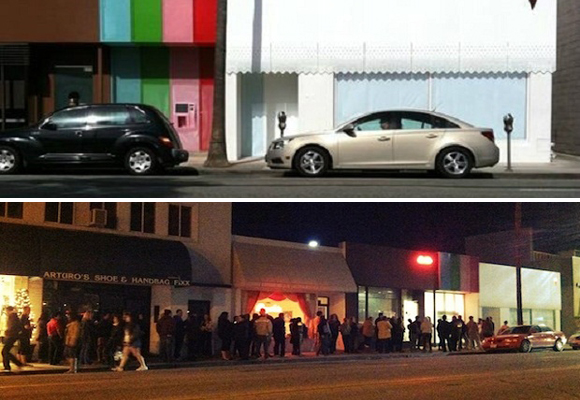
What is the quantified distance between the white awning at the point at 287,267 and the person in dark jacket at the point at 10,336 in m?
1.43

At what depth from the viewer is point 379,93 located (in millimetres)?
17734

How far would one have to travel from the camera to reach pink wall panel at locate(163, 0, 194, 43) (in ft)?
58.8

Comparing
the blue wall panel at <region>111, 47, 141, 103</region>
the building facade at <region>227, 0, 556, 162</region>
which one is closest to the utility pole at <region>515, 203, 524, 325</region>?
the building facade at <region>227, 0, 556, 162</region>

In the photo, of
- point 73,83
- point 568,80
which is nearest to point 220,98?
point 73,83

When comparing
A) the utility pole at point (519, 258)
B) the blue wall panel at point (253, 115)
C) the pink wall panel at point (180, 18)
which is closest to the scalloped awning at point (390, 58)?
the blue wall panel at point (253, 115)

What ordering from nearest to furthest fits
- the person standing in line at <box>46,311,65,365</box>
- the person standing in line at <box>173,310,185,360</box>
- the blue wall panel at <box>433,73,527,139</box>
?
1. the person standing in line at <box>46,311,65,365</box>
2. the person standing in line at <box>173,310,185,360</box>
3. the blue wall panel at <box>433,73,527,139</box>

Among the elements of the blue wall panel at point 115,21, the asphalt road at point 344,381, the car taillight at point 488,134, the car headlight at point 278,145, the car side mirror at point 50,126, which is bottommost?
the asphalt road at point 344,381

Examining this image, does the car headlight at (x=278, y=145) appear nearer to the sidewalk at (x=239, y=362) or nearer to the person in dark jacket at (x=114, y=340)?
the sidewalk at (x=239, y=362)

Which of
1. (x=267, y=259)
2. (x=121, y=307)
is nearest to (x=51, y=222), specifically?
(x=121, y=307)

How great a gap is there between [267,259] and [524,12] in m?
12.8

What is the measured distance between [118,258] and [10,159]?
8585 millimetres

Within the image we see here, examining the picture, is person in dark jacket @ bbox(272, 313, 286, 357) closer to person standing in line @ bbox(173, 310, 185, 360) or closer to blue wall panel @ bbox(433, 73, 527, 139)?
person standing in line @ bbox(173, 310, 185, 360)

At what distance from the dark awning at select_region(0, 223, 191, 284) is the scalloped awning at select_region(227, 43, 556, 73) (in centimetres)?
1160

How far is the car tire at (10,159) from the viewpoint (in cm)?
1395
